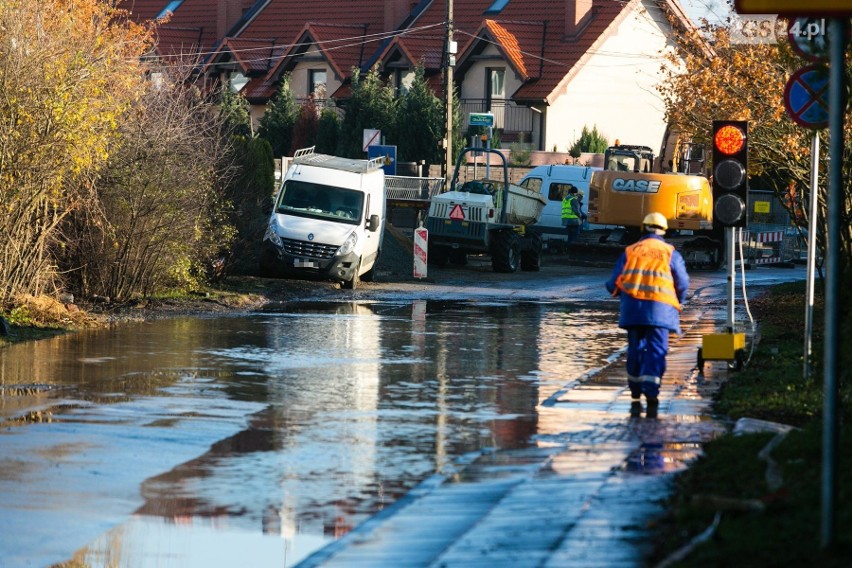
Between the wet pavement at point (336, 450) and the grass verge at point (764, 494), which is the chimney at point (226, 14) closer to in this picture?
the wet pavement at point (336, 450)

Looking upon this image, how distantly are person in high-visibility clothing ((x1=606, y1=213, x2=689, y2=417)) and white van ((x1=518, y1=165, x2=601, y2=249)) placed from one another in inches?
1144

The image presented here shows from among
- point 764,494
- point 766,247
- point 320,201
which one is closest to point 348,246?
point 320,201

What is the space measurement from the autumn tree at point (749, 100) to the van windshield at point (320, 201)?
6209 millimetres

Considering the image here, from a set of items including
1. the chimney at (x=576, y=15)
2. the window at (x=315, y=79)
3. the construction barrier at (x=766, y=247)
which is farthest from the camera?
the window at (x=315, y=79)

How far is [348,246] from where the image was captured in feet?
93.3

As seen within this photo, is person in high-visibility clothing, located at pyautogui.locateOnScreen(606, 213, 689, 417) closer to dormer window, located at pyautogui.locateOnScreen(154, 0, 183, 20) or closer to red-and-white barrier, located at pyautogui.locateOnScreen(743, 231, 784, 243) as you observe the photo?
red-and-white barrier, located at pyautogui.locateOnScreen(743, 231, 784, 243)

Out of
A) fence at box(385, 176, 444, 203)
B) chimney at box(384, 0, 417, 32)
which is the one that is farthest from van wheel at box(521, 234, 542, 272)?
chimney at box(384, 0, 417, 32)

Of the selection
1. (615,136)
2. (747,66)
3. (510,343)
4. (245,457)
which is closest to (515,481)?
(245,457)

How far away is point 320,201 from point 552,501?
68.4 feet

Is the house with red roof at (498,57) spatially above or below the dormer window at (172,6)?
below

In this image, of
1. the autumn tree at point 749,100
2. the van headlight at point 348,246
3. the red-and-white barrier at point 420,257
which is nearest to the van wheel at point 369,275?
the red-and-white barrier at point 420,257

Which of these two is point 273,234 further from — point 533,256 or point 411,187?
point 411,187

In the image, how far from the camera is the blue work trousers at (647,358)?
13016mm

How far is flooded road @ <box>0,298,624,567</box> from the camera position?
27.9 feet
